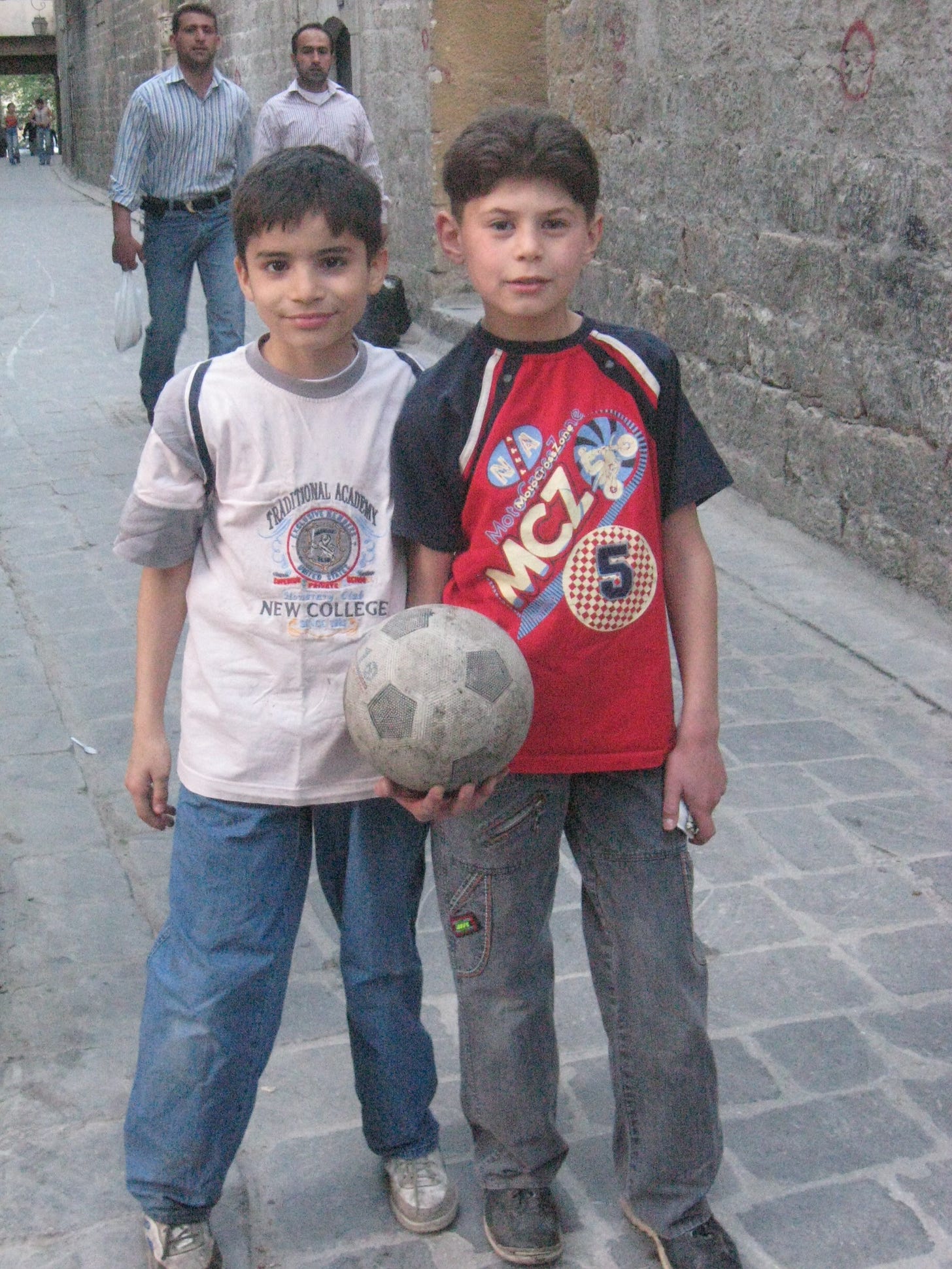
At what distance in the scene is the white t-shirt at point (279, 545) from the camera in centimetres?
231

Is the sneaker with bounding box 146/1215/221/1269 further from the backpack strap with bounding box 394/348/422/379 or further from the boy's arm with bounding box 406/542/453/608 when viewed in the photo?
the backpack strap with bounding box 394/348/422/379

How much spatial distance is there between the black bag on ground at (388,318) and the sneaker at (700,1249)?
782 centimetres

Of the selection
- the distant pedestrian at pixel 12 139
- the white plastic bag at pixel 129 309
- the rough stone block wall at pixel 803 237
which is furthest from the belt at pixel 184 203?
the distant pedestrian at pixel 12 139

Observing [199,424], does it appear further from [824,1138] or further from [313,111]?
[313,111]

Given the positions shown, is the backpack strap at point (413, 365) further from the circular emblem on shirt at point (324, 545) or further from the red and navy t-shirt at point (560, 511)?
the circular emblem on shirt at point (324, 545)

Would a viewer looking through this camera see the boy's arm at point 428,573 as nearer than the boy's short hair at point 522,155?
No

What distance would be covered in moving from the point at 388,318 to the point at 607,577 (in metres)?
8.61

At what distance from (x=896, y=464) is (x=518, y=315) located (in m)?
3.82

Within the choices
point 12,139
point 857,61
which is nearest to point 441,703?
point 857,61

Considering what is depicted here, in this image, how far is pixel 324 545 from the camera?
7.63 ft

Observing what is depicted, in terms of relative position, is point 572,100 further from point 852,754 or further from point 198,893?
point 198,893

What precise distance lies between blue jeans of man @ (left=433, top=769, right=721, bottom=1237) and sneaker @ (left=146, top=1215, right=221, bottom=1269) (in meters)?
0.47

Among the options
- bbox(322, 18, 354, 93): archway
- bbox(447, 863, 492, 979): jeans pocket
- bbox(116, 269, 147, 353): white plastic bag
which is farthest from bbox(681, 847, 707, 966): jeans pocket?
bbox(322, 18, 354, 93): archway

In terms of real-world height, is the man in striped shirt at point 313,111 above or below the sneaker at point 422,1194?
above
